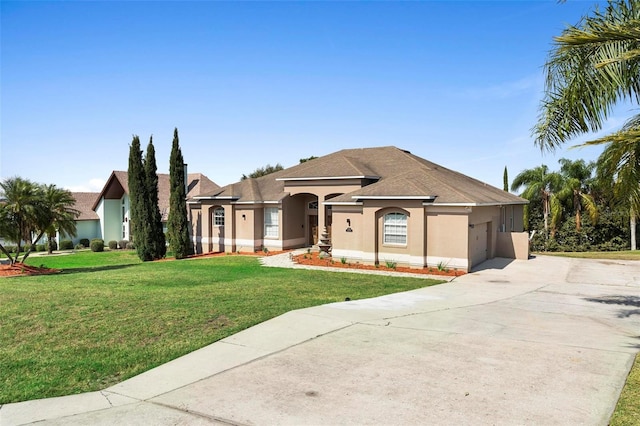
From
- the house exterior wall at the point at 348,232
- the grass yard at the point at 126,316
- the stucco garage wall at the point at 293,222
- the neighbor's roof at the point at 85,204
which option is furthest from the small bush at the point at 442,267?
the neighbor's roof at the point at 85,204

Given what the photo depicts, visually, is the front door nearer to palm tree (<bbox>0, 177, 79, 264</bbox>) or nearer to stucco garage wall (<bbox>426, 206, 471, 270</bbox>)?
stucco garage wall (<bbox>426, 206, 471, 270</bbox>)

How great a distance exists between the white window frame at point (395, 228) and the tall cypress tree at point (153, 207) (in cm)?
1636

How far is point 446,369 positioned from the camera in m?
7.27

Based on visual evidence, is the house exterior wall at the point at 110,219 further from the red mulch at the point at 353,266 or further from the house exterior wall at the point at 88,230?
the red mulch at the point at 353,266

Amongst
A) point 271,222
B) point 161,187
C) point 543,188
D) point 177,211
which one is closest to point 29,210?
point 177,211

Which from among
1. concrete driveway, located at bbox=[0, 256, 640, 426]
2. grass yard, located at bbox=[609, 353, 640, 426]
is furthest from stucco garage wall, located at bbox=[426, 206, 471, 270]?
grass yard, located at bbox=[609, 353, 640, 426]

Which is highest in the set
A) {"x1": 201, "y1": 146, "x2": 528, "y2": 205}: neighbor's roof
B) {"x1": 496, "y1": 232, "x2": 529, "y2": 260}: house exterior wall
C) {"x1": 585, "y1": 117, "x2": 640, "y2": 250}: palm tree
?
{"x1": 201, "y1": 146, "x2": 528, "y2": 205}: neighbor's roof

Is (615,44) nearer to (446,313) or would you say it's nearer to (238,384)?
(446,313)

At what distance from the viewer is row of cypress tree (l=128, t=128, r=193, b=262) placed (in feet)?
97.5

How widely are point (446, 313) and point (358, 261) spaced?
10924 millimetres

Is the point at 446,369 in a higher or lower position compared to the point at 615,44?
lower

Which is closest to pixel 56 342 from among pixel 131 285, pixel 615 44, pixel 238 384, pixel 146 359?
pixel 146 359

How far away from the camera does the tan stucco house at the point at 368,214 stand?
2006 centimetres

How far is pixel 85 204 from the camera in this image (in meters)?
48.3
